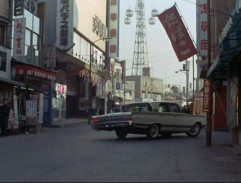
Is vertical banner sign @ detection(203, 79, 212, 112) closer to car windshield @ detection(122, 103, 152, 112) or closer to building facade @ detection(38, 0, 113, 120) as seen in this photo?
car windshield @ detection(122, 103, 152, 112)

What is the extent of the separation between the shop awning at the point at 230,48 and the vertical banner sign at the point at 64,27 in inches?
831

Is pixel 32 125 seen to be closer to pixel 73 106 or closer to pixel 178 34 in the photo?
pixel 178 34

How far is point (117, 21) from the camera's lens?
5991 centimetres

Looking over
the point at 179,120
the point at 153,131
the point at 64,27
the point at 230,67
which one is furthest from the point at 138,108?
the point at 64,27

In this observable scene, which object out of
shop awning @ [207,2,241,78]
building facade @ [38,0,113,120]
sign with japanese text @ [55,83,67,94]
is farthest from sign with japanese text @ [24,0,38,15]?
shop awning @ [207,2,241,78]

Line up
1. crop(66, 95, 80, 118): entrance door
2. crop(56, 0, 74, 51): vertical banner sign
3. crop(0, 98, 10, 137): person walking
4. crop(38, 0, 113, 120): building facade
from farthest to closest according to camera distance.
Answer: crop(66, 95, 80, 118): entrance door < crop(38, 0, 113, 120): building facade < crop(56, 0, 74, 51): vertical banner sign < crop(0, 98, 10, 137): person walking

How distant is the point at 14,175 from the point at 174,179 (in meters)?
3.38

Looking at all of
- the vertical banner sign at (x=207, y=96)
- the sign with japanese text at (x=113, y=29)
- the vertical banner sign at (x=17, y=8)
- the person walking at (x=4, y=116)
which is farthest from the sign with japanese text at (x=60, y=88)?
the vertical banner sign at (x=207, y=96)

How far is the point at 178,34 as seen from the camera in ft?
58.9

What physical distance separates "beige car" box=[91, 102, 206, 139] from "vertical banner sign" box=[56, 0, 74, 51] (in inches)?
703

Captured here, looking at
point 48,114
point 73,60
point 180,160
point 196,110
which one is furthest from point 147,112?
point 196,110

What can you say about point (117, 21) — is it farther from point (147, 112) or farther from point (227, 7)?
point (147, 112)

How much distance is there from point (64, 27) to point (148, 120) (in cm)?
2028

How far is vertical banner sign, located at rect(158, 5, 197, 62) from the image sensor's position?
17688 millimetres
